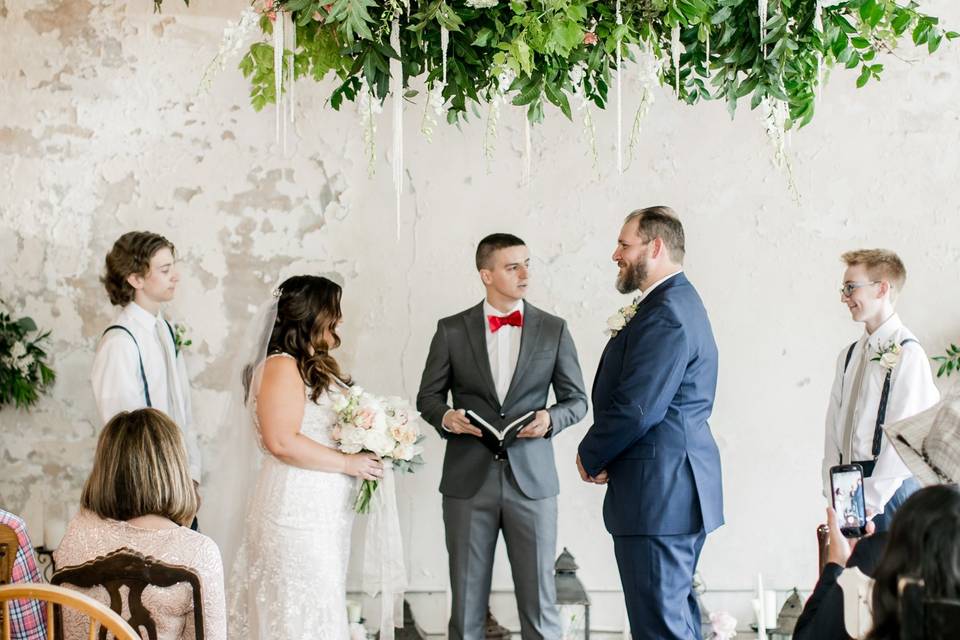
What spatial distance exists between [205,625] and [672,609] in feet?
5.75

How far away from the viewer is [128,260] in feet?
14.4

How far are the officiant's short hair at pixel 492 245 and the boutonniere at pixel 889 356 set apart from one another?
151 cm

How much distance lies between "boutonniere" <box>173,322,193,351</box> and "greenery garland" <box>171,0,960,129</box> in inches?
104

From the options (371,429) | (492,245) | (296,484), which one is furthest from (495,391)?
(296,484)

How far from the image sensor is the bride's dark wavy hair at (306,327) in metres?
3.83

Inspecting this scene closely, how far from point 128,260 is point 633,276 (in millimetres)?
2081

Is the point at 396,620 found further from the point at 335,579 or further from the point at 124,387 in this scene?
the point at 124,387

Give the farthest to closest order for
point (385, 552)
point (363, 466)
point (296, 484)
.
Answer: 1. point (385, 552)
2. point (363, 466)
3. point (296, 484)

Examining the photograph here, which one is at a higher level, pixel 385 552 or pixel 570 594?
pixel 385 552

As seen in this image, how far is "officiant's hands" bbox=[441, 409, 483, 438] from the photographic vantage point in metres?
4.30

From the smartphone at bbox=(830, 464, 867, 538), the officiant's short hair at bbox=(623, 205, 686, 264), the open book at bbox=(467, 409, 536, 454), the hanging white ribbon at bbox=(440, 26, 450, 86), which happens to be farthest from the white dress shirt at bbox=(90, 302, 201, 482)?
the smartphone at bbox=(830, 464, 867, 538)

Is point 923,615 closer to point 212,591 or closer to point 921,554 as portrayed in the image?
point 921,554

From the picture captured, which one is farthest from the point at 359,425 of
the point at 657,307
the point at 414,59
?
the point at 414,59

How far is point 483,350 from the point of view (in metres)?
4.49
